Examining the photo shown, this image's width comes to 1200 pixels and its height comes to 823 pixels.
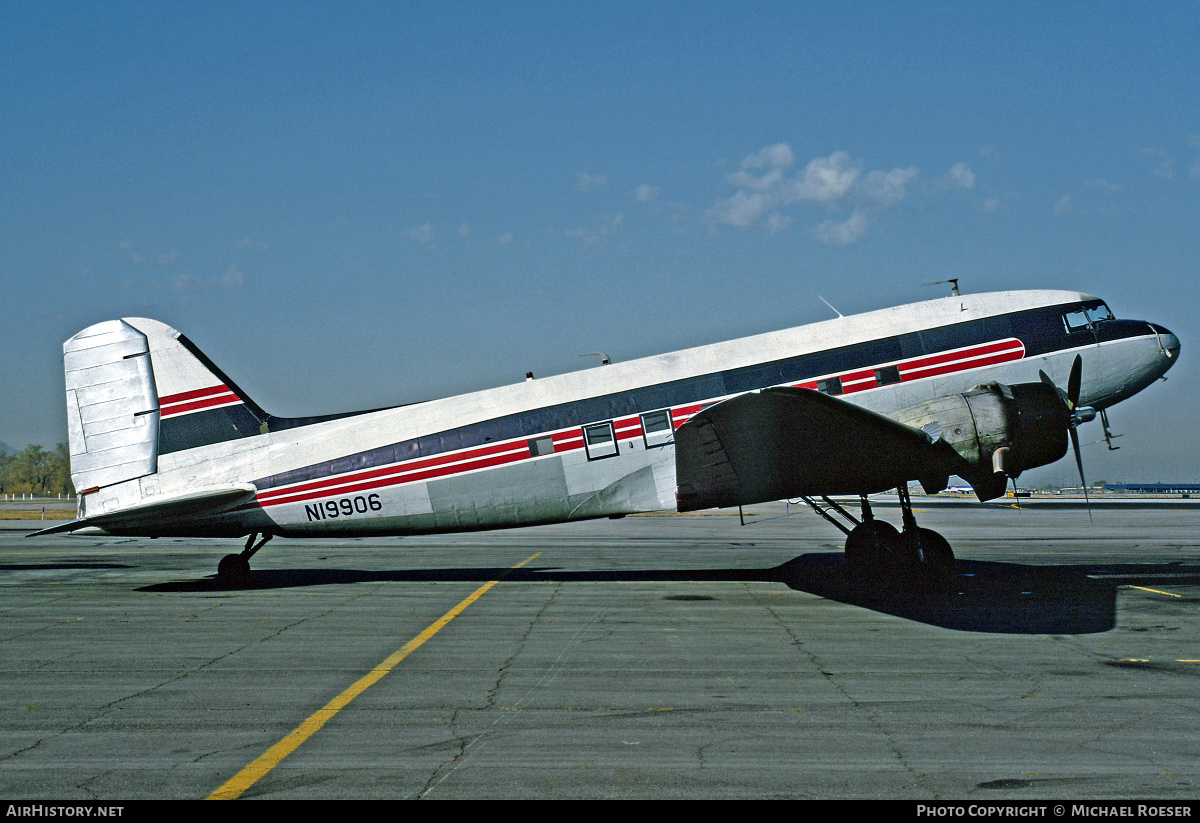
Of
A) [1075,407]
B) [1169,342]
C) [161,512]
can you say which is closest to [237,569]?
[161,512]

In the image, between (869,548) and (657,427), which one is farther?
(869,548)

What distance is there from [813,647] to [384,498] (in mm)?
9055

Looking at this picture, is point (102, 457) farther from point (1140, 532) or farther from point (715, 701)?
point (1140, 532)

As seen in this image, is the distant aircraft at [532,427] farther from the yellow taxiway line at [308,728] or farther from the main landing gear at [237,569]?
the yellow taxiway line at [308,728]

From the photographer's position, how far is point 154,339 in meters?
17.5

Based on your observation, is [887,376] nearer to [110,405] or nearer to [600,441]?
[600,441]

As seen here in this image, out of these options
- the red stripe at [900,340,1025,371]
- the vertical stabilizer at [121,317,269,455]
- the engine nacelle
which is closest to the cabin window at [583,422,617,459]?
the red stripe at [900,340,1025,371]

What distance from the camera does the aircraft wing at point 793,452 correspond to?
13133 millimetres

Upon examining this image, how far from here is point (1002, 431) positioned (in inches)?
549

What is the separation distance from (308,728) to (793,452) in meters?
9.09

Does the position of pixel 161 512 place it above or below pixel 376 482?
above

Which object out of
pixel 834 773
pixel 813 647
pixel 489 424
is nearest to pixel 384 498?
pixel 489 424

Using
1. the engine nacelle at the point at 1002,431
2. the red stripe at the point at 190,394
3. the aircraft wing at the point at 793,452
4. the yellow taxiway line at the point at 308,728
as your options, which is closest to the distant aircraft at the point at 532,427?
the red stripe at the point at 190,394

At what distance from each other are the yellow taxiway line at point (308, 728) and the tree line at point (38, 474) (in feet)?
490
